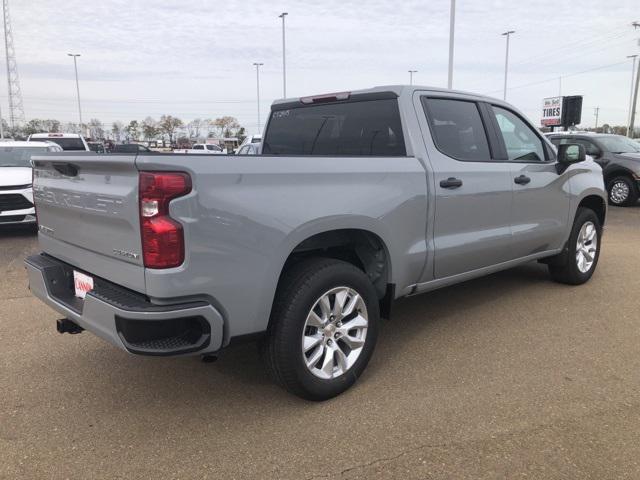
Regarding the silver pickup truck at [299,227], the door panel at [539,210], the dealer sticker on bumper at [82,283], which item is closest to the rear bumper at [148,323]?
the silver pickup truck at [299,227]

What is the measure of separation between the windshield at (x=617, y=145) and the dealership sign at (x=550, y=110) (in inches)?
658

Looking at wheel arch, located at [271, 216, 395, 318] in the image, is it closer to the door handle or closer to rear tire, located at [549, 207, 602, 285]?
the door handle

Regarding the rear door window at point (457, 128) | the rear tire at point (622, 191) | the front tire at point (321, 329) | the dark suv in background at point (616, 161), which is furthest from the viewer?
the rear tire at point (622, 191)

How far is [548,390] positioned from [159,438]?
90.5 inches

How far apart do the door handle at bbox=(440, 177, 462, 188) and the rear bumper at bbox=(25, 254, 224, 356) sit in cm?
191

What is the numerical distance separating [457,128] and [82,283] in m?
2.82

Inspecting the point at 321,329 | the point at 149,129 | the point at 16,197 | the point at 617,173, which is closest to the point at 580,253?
the point at 321,329

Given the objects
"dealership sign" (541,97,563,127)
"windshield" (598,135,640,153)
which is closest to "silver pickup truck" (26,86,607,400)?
"windshield" (598,135,640,153)

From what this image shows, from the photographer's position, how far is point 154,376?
3.55m

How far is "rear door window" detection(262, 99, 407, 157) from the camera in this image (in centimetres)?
380

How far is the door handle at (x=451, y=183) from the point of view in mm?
3723

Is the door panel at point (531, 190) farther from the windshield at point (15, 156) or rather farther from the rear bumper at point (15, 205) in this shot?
the windshield at point (15, 156)

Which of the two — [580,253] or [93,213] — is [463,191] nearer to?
[580,253]

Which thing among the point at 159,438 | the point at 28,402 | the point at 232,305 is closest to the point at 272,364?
the point at 232,305
